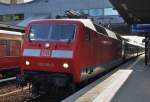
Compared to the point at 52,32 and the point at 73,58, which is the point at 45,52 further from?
the point at 73,58

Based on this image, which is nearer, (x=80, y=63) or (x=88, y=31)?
(x=80, y=63)

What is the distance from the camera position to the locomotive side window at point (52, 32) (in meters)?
13.7

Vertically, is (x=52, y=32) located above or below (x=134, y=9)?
below

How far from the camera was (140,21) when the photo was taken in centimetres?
3728

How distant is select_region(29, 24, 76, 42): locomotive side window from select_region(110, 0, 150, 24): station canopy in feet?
40.7

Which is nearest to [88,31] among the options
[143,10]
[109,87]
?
[109,87]

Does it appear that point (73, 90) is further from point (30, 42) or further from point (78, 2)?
point (78, 2)

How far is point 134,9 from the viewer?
1155 inches

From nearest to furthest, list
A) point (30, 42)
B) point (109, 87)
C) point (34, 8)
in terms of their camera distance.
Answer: point (30, 42) < point (109, 87) < point (34, 8)

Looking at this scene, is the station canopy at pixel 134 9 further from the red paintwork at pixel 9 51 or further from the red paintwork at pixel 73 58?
the red paintwork at pixel 73 58

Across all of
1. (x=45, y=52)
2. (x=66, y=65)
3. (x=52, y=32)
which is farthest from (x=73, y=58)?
(x=52, y=32)

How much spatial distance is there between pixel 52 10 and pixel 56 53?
210 feet

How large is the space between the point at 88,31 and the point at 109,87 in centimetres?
220

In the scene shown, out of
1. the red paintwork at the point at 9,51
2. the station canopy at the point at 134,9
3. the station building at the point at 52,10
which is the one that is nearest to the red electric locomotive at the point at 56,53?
the red paintwork at the point at 9,51
